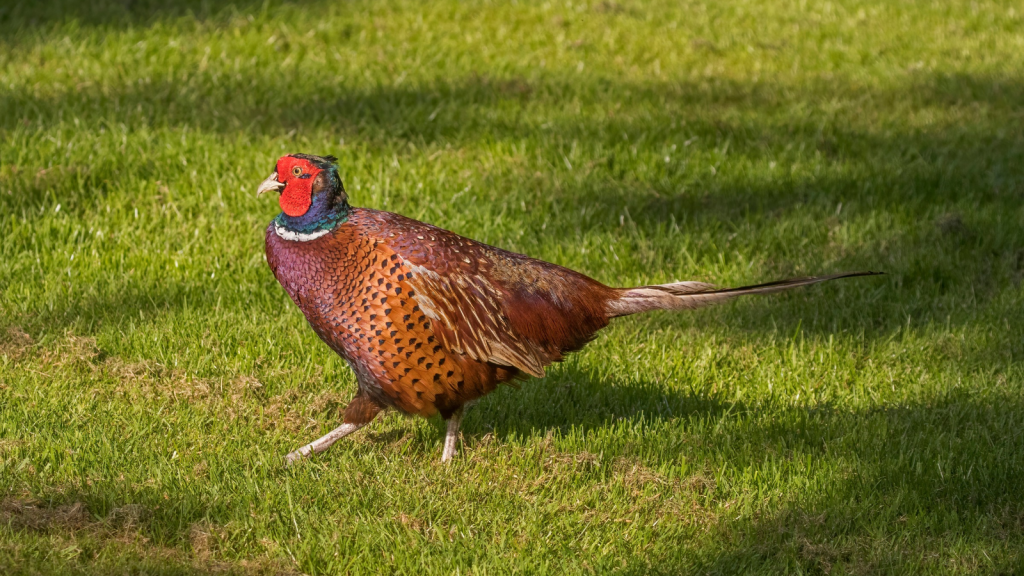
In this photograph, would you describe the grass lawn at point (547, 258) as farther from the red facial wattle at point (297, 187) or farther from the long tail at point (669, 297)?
the red facial wattle at point (297, 187)

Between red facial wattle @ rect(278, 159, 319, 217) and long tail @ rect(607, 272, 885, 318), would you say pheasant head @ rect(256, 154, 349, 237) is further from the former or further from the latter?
long tail @ rect(607, 272, 885, 318)

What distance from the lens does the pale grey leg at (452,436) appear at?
4781 mm

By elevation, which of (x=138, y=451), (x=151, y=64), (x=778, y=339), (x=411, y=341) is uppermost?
(x=151, y=64)

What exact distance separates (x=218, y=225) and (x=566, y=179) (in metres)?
2.34

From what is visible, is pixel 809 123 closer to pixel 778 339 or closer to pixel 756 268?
pixel 756 268

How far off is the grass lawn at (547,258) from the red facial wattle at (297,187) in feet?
3.47

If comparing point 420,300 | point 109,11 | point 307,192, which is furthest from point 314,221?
point 109,11

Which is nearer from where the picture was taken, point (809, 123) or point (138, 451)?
point (138, 451)

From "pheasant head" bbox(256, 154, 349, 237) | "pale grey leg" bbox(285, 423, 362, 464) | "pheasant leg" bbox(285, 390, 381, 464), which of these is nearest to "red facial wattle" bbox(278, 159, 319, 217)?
"pheasant head" bbox(256, 154, 349, 237)

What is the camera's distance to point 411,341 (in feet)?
14.6

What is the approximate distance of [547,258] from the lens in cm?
668

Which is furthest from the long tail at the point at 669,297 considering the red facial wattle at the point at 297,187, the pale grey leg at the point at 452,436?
the red facial wattle at the point at 297,187

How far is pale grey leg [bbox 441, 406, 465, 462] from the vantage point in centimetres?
478

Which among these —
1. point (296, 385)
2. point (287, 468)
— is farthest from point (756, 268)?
point (287, 468)
